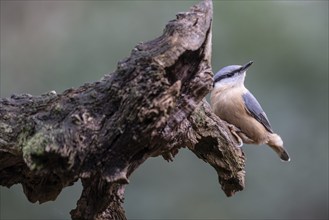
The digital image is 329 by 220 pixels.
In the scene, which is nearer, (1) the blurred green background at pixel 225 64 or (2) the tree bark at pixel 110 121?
(2) the tree bark at pixel 110 121

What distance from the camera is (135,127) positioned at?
130cm

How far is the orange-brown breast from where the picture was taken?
248 centimetres

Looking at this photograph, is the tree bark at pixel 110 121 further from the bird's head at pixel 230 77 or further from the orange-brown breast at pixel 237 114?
the bird's head at pixel 230 77

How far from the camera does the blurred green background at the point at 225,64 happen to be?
3.09 meters

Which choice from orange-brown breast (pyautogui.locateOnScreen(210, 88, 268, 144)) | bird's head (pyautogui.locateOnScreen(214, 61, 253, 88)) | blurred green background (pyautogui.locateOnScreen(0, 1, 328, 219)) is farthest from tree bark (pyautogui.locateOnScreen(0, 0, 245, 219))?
→ blurred green background (pyautogui.locateOnScreen(0, 1, 328, 219))

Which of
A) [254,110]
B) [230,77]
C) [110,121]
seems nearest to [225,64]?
[230,77]

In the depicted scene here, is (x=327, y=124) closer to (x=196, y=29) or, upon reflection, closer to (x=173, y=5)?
(x=173, y=5)

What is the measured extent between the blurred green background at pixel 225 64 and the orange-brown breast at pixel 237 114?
0.66m

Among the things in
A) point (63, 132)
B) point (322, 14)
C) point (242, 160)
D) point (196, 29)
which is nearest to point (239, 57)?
point (322, 14)

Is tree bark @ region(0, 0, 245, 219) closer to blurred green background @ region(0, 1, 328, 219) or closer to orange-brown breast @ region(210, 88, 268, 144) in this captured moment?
orange-brown breast @ region(210, 88, 268, 144)

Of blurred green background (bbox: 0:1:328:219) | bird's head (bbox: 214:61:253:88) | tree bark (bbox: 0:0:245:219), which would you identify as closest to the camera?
tree bark (bbox: 0:0:245:219)

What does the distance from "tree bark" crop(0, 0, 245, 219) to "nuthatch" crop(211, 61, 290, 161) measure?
977 millimetres

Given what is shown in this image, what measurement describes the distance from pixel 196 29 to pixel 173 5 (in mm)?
1919

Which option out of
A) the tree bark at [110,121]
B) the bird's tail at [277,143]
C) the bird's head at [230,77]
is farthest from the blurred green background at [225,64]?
the tree bark at [110,121]
